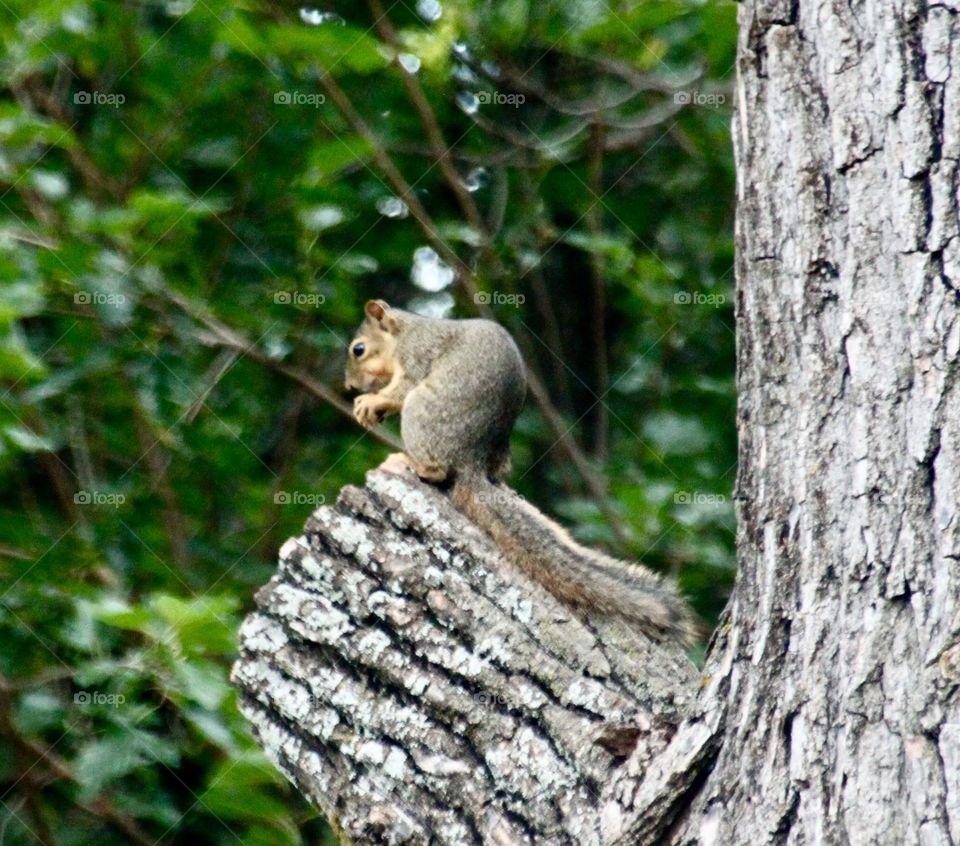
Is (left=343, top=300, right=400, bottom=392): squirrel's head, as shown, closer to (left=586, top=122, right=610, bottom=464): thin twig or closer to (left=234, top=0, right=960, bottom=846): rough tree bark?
(left=586, top=122, right=610, bottom=464): thin twig

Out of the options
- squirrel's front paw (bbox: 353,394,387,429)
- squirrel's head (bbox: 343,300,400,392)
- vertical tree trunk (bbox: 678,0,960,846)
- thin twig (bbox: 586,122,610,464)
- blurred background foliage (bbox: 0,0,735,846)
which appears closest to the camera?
vertical tree trunk (bbox: 678,0,960,846)

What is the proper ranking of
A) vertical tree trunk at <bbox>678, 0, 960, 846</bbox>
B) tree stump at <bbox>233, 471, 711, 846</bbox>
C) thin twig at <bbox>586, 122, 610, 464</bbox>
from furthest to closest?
thin twig at <bbox>586, 122, 610, 464</bbox> < tree stump at <bbox>233, 471, 711, 846</bbox> < vertical tree trunk at <bbox>678, 0, 960, 846</bbox>

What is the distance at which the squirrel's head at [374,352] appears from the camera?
3.99 metres

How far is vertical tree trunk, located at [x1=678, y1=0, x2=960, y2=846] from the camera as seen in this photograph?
Result: 4.85 feet

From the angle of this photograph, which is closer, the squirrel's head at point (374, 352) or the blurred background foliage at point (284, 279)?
the squirrel's head at point (374, 352)

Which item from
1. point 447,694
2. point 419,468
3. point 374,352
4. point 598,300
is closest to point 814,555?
point 447,694

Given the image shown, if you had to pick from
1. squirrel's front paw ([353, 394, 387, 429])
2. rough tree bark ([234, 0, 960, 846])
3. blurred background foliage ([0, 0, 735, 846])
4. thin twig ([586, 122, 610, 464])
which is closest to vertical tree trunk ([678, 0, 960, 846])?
rough tree bark ([234, 0, 960, 846])

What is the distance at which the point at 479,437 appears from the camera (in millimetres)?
3400

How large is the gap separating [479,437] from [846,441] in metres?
1.89

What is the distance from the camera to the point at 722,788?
5.31 feet

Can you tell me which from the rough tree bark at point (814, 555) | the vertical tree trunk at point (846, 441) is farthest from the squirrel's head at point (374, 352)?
the vertical tree trunk at point (846, 441)

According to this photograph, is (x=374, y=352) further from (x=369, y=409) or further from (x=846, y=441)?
(x=846, y=441)

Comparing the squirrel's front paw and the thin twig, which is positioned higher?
the thin twig

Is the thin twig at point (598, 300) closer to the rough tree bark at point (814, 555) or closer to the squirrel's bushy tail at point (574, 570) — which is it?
the squirrel's bushy tail at point (574, 570)
